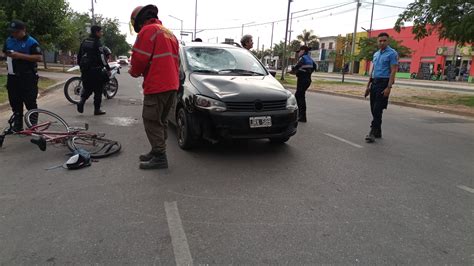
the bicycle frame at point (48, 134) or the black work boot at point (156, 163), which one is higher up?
the bicycle frame at point (48, 134)

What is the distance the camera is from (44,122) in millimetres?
5945

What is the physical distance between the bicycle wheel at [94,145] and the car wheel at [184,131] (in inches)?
35.9

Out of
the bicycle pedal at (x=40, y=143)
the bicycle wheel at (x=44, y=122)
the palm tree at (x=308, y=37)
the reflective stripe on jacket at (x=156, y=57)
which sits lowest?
the bicycle pedal at (x=40, y=143)

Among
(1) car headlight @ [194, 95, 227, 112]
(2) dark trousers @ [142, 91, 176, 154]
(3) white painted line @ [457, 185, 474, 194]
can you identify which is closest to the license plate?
(1) car headlight @ [194, 95, 227, 112]

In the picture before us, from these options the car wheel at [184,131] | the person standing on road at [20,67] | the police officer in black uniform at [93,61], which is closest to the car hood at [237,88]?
the car wheel at [184,131]

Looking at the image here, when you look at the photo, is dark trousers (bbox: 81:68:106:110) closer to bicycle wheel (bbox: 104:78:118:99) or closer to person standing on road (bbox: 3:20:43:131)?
person standing on road (bbox: 3:20:43:131)

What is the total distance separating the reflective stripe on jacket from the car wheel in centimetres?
84

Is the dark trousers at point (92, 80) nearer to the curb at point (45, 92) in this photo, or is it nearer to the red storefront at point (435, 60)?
the curb at point (45, 92)

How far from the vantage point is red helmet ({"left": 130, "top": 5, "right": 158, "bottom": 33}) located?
4.77m

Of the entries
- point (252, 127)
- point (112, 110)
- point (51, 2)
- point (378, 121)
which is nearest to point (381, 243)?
point (252, 127)

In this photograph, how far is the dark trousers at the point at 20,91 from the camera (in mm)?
6359

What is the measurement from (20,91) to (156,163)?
311 cm

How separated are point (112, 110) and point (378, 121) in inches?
252

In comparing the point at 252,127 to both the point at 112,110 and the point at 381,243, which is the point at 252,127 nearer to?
the point at 381,243
